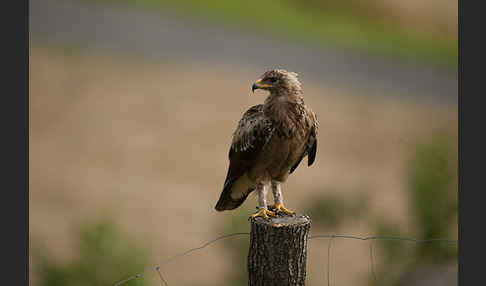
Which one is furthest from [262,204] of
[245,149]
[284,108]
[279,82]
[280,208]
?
[279,82]

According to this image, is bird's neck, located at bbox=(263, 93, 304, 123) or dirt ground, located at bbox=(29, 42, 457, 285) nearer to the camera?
bird's neck, located at bbox=(263, 93, 304, 123)

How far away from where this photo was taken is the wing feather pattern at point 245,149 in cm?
325

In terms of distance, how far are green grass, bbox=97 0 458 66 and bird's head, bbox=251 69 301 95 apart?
8319mm

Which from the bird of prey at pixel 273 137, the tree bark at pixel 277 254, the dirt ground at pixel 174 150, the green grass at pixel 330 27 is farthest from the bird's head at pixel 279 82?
the green grass at pixel 330 27

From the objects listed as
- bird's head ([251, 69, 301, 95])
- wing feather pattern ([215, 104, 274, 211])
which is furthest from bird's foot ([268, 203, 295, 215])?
bird's head ([251, 69, 301, 95])

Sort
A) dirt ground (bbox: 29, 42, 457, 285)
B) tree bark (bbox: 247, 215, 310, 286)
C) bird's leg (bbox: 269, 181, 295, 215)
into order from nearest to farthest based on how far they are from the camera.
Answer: tree bark (bbox: 247, 215, 310, 286) < bird's leg (bbox: 269, 181, 295, 215) < dirt ground (bbox: 29, 42, 457, 285)

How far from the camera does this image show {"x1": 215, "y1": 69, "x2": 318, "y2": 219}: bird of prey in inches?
127

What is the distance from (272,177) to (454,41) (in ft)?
27.9

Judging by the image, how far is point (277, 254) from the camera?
9.35 feet

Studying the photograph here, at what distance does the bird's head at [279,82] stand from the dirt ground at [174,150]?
6.85 ft

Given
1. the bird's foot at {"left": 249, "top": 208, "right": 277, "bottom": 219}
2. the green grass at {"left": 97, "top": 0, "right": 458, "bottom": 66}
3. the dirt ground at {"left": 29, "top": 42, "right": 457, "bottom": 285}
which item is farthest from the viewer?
the green grass at {"left": 97, "top": 0, "right": 458, "bottom": 66}

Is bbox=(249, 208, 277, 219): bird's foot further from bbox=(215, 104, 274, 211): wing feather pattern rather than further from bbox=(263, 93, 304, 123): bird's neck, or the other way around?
bbox=(263, 93, 304, 123): bird's neck

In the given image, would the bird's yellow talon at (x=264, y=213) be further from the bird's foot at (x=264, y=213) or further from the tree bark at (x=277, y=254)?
the tree bark at (x=277, y=254)

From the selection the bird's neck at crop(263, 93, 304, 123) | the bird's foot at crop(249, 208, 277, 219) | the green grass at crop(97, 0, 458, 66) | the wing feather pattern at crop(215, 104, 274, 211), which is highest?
the green grass at crop(97, 0, 458, 66)
